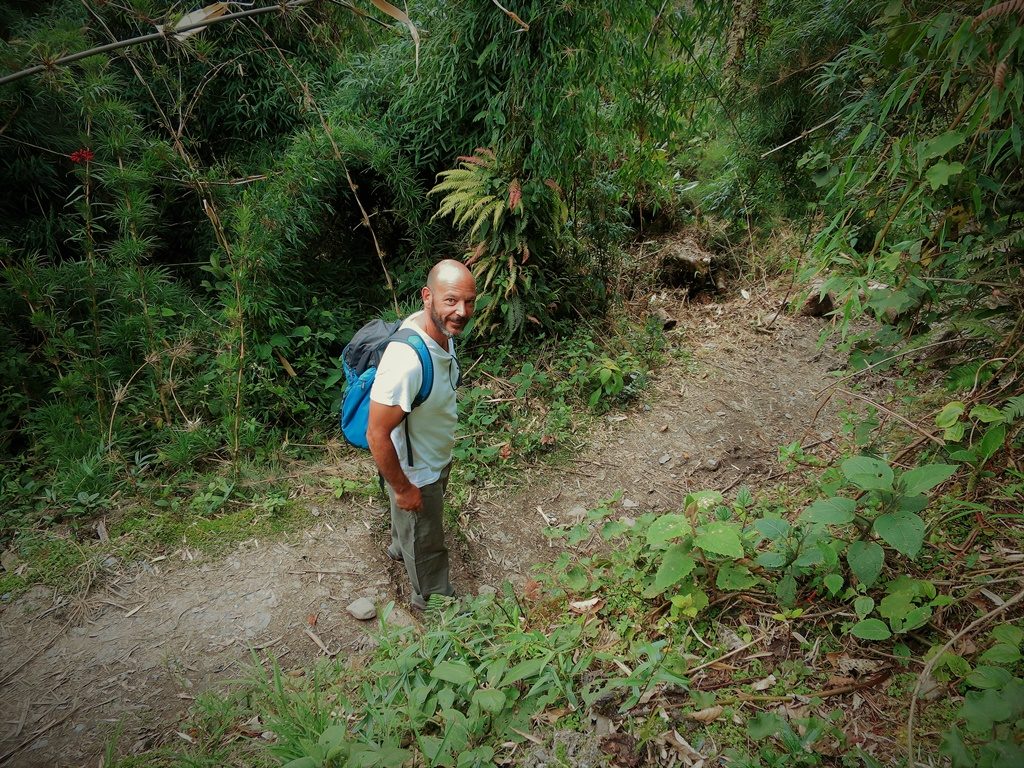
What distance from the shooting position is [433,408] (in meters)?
2.61

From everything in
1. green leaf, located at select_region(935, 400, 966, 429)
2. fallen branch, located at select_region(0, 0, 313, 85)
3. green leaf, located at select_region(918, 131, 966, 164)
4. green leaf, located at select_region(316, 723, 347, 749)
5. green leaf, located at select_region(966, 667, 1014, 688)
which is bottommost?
green leaf, located at select_region(316, 723, 347, 749)

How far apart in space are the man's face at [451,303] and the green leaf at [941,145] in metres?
1.84

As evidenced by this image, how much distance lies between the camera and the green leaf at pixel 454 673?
202 cm

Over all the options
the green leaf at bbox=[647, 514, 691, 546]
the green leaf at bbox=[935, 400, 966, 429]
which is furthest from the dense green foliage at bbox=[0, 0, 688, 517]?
the green leaf at bbox=[935, 400, 966, 429]

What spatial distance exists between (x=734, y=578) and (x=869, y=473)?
65 cm

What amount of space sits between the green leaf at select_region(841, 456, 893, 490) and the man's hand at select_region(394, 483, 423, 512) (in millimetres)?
1880

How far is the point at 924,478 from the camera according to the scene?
6.24ft

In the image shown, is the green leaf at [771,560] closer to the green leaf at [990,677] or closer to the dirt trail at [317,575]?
the green leaf at [990,677]

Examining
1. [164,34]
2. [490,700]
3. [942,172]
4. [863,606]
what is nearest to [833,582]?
[863,606]

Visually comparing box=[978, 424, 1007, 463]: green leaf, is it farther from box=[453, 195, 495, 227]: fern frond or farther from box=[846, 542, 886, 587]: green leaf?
box=[453, 195, 495, 227]: fern frond

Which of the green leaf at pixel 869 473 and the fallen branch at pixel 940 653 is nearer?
the fallen branch at pixel 940 653

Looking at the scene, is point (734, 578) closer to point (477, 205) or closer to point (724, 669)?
point (724, 669)

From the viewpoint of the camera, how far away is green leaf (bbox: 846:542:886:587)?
1857 millimetres

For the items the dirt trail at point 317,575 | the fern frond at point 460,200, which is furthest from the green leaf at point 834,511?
the fern frond at point 460,200
